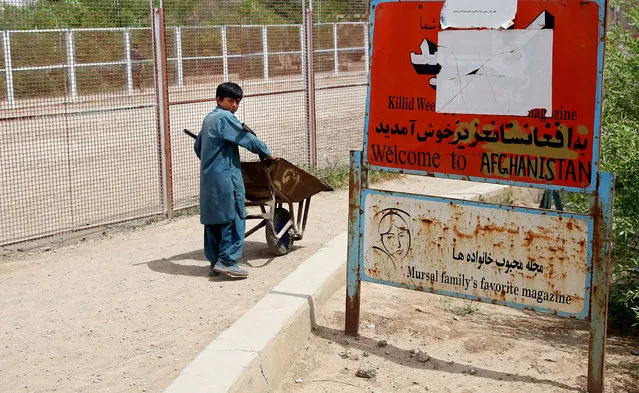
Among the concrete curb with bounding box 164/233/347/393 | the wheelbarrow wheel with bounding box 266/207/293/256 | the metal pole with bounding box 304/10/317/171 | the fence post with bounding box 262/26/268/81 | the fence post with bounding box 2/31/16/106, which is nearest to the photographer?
the concrete curb with bounding box 164/233/347/393

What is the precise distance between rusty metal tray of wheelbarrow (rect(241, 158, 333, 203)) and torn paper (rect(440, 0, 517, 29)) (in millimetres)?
2736

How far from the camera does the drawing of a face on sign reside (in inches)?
222

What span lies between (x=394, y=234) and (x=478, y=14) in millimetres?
1484

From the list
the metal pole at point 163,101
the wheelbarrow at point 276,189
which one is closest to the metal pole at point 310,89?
the metal pole at point 163,101

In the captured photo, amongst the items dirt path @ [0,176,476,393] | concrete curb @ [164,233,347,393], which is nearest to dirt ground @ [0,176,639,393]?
dirt path @ [0,176,476,393]

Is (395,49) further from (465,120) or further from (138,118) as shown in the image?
(138,118)

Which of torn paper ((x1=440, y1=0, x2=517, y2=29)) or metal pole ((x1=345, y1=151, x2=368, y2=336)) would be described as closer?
torn paper ((x1=440, y1=0, x2=517, y2=29))

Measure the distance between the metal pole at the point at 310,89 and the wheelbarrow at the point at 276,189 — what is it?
3.75 meters

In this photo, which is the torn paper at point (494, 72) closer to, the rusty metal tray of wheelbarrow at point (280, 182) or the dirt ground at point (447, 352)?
the dirt ground at point (447, 352)

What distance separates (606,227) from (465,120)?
1.06 meters

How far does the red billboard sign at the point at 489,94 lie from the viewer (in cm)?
494

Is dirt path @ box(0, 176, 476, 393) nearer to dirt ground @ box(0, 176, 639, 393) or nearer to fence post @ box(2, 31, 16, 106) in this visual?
dirt ground @ box(0, 176, 639, 393)

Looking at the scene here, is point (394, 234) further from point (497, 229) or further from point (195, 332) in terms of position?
point (195, 332)

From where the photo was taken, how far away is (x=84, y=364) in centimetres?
515
